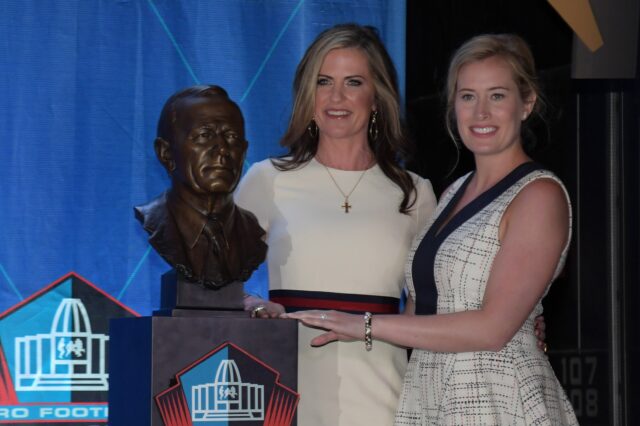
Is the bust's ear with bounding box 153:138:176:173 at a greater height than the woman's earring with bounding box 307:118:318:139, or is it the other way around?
the woman's earring with bounding box 307:118:318:139

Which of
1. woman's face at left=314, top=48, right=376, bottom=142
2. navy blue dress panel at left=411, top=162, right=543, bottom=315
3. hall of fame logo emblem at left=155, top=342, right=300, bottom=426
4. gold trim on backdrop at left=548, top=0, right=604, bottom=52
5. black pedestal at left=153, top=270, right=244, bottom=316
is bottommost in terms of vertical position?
hall of fame logo emblem at left=155, top=342, right=300, bottom=426

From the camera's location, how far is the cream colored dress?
3.13 meters

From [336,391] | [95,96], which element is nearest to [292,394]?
[336,391]

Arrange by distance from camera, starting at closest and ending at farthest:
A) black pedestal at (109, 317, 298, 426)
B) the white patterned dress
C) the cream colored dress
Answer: black pedestal at (109, 317, 298, 426) < the white patterned dress < the cream colored dress

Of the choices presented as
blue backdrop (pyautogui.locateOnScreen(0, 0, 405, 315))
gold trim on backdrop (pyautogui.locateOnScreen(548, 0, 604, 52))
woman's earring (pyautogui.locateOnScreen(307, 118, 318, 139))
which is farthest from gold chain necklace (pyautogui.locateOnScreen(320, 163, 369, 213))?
gold trim on backdrop (pyautogui.locateOnScreen(548, 0, 604, 52))

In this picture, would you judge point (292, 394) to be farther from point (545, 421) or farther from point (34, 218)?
point (34, 218)

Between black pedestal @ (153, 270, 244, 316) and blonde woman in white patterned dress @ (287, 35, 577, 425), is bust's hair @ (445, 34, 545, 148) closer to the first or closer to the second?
blonde woman in white patterned dress @ (287, 35, 577, 425)

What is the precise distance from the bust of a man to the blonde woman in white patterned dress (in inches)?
10.7

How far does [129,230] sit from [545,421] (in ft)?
6.58

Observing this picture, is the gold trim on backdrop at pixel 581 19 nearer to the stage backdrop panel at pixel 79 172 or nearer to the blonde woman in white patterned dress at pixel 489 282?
the stage backdrop panel at pixel 79 172

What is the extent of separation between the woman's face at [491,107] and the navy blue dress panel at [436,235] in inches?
4.0

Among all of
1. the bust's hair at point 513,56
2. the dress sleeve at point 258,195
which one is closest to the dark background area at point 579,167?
the dress sleeve at point 258,195

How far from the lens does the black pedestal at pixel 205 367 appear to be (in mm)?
2584

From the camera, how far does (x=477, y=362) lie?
2.74m
